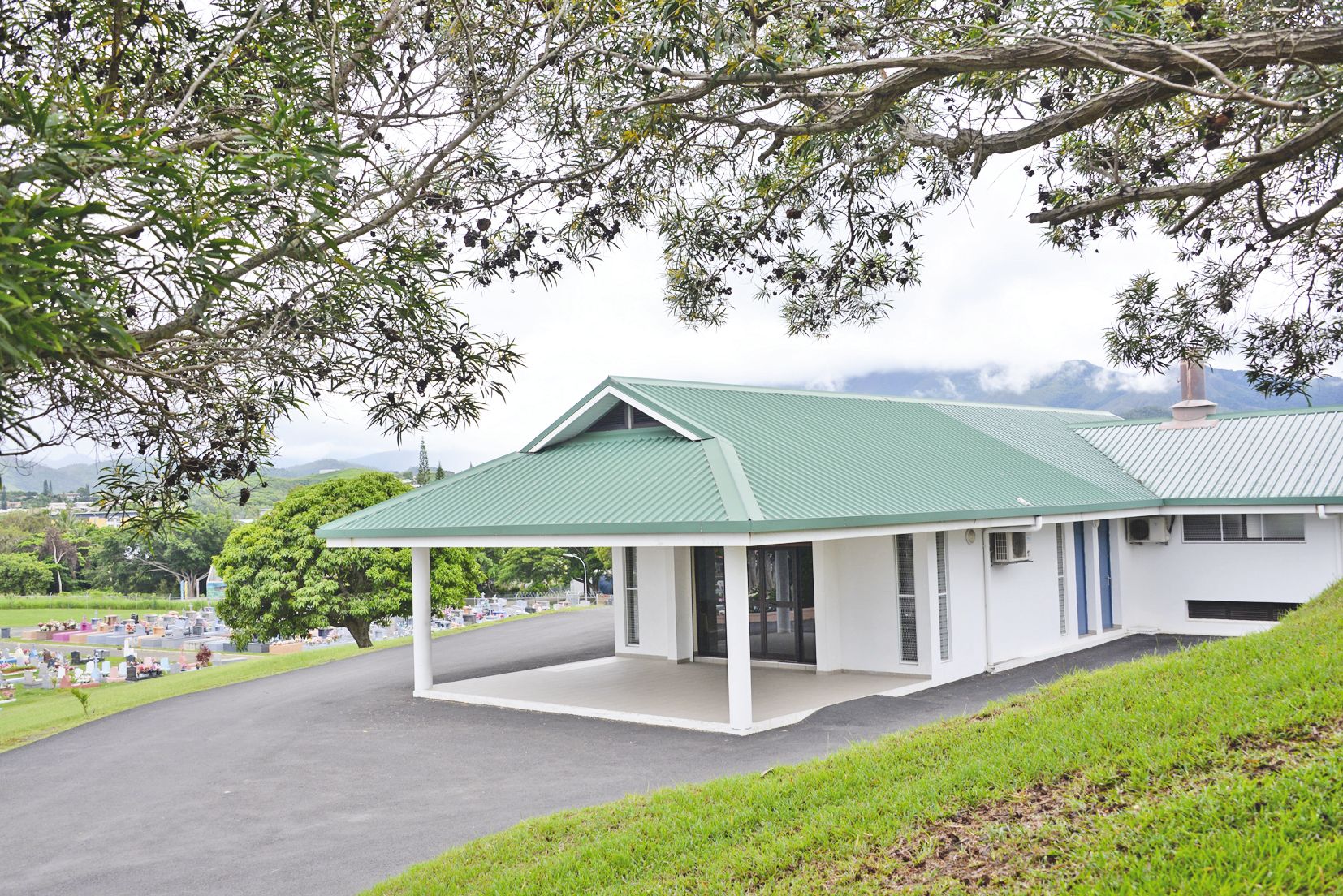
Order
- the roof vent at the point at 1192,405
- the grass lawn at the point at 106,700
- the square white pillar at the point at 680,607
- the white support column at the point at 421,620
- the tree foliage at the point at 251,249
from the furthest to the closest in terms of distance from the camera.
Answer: the roof vent at the point at 1192,405 → the square white pillar at the point at 680,607 → the white support column at the point at 421,620 → the grass lawn at the point at 106,700 → the tree foliage at the point at 251,249

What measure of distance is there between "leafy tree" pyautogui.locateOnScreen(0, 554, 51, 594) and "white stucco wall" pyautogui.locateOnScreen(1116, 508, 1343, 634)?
80485 mm

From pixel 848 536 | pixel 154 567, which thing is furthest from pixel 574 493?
pixel 154 567

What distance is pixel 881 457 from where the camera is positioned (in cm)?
1650

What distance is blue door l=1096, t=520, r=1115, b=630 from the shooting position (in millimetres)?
19812

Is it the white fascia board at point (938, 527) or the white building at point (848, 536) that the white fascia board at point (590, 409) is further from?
the white fascia board at point (938, 527)

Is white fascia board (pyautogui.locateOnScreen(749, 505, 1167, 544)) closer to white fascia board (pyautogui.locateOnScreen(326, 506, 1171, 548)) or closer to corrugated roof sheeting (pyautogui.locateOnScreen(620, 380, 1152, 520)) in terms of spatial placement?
white fascia board (pyautogui.locateOnScreen(326, 506, 1171, 548))

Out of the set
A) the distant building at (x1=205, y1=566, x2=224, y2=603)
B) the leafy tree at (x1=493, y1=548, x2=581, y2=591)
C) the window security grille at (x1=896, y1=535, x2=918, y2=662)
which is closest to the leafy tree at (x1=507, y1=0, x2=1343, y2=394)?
the window security grille at (x1=896, y1=535, x2=918, y2=662)

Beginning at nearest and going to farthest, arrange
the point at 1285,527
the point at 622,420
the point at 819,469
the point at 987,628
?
the point at 819,469, the point at 987,628, the point at 622,420, the point at 1285,527

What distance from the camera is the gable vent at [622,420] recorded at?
1638cm

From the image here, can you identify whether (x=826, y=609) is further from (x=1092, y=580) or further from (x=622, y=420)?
(x=1092, y=580)

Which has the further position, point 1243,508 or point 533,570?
point 533,570

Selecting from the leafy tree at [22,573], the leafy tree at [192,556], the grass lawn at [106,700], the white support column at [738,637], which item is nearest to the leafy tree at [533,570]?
the leafy tree at [192,556]

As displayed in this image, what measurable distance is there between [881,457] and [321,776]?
9.97 metres

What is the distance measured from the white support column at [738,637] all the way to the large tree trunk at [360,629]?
16.0 meters
